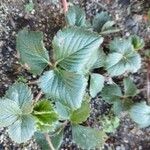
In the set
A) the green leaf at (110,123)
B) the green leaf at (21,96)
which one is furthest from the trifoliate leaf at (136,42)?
the green leaf at (21,96)

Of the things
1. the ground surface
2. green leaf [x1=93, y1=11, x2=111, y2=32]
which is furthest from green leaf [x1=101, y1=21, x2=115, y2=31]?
the ground surface

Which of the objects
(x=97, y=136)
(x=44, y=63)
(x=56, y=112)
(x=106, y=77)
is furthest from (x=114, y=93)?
(x=44, y=63)

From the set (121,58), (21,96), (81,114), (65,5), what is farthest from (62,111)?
(65,5)

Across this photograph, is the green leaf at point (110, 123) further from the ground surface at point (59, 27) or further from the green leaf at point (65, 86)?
the green leaf at point (65, 86)

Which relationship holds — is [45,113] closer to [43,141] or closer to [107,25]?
[43,141]

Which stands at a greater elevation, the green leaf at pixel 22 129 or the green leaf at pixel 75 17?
the green leaf at pixel 75 17

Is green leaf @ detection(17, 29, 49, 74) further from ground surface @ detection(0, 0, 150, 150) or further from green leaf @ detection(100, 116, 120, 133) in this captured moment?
green leaf @ detection(100, 116, 120, 133)
